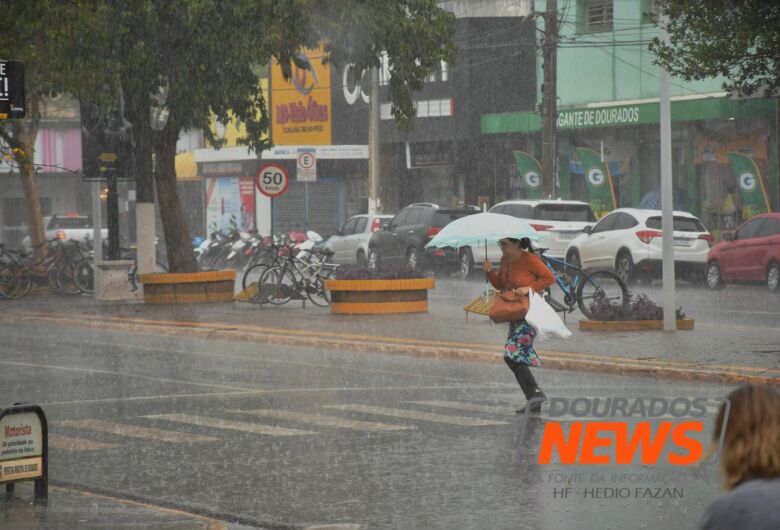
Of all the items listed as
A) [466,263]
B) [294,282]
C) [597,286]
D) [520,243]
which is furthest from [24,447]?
[466,263]

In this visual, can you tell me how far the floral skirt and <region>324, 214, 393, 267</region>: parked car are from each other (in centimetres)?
2696

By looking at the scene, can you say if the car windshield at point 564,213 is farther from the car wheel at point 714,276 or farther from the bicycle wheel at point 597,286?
the bicycle wheel at point 597,286

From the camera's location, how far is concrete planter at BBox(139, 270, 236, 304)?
89.8 ft

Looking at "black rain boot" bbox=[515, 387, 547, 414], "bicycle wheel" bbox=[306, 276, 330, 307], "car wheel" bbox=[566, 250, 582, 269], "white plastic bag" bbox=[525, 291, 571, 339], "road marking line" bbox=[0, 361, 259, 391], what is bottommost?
"road marking line" bbox=[0, 361, 259, 391]

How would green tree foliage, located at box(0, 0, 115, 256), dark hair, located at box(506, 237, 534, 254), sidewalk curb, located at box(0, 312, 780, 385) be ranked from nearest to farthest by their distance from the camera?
dark hair, located at box(506, 237, 534, 254), sidewalk curb, located at box(0, 312, 780, 385), green tree foliage, located at box(0, 0, 115, 256)

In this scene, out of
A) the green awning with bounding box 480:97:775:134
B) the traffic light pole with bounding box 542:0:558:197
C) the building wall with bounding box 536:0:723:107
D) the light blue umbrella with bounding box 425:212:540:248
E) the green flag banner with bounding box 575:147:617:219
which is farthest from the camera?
the green flag banner with bounding box 575:147:617:219

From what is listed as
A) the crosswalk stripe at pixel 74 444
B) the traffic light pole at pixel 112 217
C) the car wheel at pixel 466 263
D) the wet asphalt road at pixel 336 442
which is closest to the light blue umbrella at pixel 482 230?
the wet asphalt road at pixel 336 442

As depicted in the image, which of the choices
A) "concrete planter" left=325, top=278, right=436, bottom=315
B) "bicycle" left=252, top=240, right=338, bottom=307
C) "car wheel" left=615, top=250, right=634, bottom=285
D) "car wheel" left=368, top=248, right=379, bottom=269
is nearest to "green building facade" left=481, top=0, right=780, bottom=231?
"car wheel" left=615, top=250, right=634, bottom=285

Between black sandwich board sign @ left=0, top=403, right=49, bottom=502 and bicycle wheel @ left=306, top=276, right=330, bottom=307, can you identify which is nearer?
black sandwich board sign @ left=0, top=403, right=49, bottom=502

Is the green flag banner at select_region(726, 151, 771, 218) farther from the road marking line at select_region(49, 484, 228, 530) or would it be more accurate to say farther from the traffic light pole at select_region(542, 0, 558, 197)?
the road marking line at select_region(49, 484, 228, 530)

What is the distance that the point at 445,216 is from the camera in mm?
37500

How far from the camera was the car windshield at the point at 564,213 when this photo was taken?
112 feet

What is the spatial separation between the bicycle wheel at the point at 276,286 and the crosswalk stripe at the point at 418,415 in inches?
510

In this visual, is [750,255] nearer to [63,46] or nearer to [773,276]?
[773,276]
